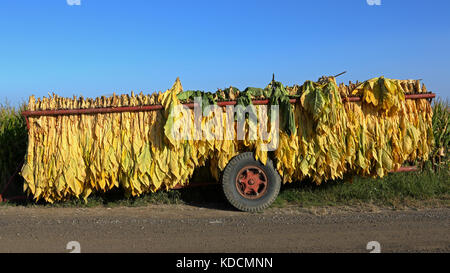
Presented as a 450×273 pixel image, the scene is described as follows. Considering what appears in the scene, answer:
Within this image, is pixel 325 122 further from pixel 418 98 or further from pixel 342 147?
pixel 418 98

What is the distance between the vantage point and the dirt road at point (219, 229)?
5230 millimetres

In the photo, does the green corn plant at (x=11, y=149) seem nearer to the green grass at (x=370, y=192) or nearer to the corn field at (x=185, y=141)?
the corn field at (x=185, y=141)

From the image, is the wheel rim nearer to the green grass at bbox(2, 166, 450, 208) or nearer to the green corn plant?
the green grass at bbox(2, 166, 450, 208)

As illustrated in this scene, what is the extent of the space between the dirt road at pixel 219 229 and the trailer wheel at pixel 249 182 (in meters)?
0.23

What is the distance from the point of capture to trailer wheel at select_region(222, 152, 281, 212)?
709 centimetres

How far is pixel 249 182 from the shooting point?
7195 millimetres

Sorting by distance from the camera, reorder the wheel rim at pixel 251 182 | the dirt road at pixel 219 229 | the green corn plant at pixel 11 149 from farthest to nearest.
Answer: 1. the green corn plant at pixel 11 149
2. the wheel rim at pixel 251 182
3. the dirt road at pixel 219 229

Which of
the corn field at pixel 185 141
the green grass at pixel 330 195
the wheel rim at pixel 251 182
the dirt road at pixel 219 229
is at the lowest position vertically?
the dirt road at pixel 219 229

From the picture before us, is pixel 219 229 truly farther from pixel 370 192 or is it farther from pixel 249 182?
pixel 370 192

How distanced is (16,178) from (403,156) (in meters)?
8.19

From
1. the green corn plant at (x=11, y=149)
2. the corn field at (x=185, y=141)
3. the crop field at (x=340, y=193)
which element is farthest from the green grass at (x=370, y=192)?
the green corn plant at (x=11, y=149)

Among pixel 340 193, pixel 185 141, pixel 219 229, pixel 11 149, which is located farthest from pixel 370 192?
pixel 11 149

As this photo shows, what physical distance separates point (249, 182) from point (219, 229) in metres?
1.40
